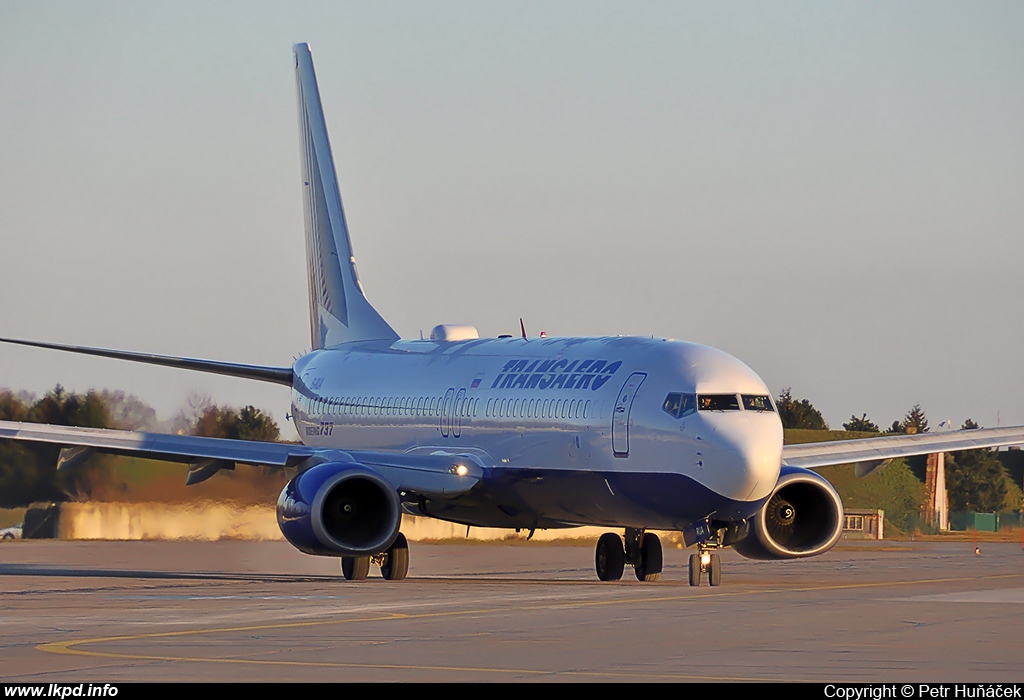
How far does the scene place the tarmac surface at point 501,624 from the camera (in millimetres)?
14586

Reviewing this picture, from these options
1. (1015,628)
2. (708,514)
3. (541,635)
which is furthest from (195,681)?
(708,514)

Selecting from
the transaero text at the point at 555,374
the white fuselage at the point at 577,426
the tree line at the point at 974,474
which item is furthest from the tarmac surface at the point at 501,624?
the tree line at the point at 974,474

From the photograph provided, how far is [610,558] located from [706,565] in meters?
3.20

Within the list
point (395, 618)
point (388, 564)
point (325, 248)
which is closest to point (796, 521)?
point (388, 564)

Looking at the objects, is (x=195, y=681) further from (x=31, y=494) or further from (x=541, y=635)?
(x=31, y=494)

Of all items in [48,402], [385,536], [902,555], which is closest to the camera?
[385,536]

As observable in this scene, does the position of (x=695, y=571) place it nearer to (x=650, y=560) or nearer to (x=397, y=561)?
(x=650, y=560)

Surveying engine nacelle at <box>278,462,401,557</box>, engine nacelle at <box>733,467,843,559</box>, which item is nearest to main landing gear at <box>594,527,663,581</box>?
engine nacelle at <box>733,467,843,559</box>

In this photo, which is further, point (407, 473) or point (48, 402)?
point (48, 402)

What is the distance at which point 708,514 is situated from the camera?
26438mm

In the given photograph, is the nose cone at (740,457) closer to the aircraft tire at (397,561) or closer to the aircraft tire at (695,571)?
the aircraft tire at (695,571)

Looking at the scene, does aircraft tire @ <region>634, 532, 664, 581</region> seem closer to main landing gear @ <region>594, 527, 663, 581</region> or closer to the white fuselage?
main landing gear @ <region>594, 527, 663, 581</region>

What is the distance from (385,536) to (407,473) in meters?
1.92

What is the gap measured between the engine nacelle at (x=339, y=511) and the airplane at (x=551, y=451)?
0.03 metres
